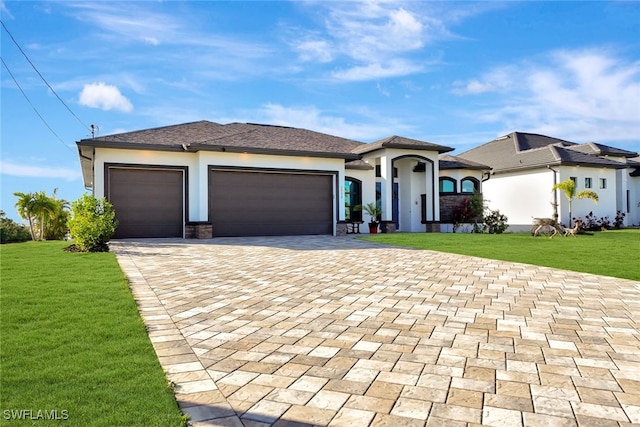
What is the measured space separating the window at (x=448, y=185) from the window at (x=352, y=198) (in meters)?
5.33

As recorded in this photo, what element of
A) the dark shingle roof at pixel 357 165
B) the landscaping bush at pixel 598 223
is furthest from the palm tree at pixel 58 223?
the landscaping bush at pixel 598 223

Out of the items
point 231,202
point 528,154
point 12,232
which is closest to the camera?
point 231,202

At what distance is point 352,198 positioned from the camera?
61.0 ft

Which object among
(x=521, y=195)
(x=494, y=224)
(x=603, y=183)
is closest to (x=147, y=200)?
(x=494, y=224)

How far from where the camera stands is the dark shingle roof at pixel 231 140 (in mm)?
14305

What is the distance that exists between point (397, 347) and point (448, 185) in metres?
19.1

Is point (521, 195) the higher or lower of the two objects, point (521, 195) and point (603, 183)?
the lower

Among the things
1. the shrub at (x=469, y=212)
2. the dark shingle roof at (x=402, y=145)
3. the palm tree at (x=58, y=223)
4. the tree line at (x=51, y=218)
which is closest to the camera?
the tree line at (x=51, y=218)

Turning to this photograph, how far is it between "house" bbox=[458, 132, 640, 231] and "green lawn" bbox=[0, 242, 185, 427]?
21.6 metres

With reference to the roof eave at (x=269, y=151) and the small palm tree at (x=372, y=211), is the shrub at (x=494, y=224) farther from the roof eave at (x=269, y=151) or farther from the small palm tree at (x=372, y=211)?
the roof eave at (x=269, y=151)

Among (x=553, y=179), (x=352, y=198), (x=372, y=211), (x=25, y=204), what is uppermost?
(x=553, y=179)

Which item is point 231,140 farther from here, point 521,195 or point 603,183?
point 603,183

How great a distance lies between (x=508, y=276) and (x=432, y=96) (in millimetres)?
12626

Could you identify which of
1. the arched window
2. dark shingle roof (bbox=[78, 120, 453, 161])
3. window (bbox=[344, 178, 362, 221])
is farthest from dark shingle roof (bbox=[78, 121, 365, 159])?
the arched window
